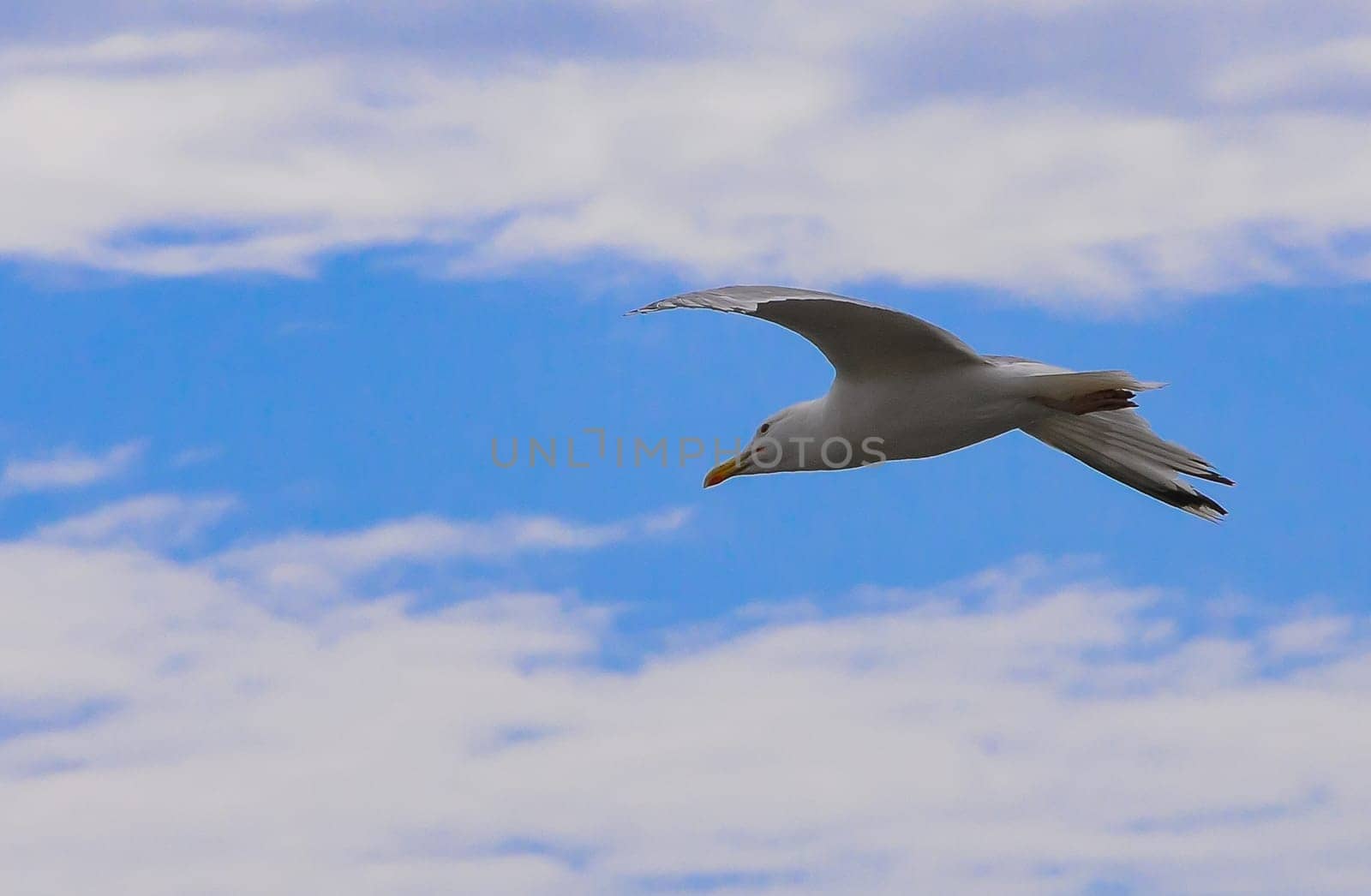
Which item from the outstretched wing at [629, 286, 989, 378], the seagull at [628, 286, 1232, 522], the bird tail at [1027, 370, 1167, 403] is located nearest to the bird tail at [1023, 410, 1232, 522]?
the seagull at [628, 286, 1232, 522]

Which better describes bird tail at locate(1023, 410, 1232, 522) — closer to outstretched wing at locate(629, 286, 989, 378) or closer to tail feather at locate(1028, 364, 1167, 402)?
tail feather at locate(1028, 364, 1167, 402)

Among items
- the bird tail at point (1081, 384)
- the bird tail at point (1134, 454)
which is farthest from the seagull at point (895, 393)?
the bird tail at point (1134, 454)

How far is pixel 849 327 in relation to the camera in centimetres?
1002

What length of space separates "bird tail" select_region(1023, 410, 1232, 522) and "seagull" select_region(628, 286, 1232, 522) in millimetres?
1302

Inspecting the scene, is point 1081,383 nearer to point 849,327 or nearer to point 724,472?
point 849,327

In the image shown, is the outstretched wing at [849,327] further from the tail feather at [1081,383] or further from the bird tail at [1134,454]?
the bird tail at [1134,454]

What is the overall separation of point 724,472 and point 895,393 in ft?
5.42

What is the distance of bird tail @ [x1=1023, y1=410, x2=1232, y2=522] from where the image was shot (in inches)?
478

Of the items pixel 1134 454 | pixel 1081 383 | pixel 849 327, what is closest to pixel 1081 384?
pixel 1081 383

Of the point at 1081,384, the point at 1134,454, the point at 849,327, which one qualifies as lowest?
the point at 1081,384

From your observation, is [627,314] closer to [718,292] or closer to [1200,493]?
[718,292]

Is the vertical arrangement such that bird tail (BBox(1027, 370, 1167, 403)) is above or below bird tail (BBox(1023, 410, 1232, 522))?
below

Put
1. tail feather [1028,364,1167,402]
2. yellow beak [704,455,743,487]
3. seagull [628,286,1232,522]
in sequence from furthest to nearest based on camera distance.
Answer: yellow beak [704,455,743,487] < tail feather [1028,364,1167,402] < seagull [628,286,1232,522]

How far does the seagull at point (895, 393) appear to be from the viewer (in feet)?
32.6
